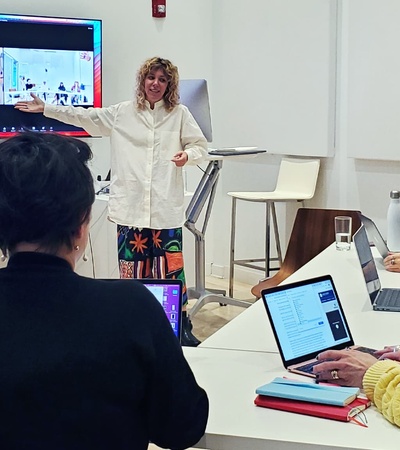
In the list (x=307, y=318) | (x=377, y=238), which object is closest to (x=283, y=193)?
(x=377, y=238)

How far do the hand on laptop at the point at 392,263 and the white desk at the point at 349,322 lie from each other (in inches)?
1.5

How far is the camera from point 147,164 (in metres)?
3.84

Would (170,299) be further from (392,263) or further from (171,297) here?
(392,263)

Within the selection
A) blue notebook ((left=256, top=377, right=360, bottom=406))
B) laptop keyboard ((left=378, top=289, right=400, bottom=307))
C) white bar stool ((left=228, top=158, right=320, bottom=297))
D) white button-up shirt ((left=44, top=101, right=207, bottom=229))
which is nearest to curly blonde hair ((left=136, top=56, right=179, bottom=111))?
white button-up shirt ((left=44, top=101, right=207, bottom=229))

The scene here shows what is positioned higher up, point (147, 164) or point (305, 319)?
point (147, 164)

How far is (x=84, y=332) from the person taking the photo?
3.89 feet

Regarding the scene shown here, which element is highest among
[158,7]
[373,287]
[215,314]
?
[158,7]

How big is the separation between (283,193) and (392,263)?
2195 mm

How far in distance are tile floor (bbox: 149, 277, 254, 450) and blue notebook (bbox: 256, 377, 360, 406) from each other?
272 cm

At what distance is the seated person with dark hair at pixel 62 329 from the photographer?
117 centimetres

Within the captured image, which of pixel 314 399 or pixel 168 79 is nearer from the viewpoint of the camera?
pixel 314 399

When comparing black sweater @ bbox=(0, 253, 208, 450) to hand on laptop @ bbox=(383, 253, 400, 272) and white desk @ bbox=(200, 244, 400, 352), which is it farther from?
hand on laptop @ bbox=(383, 253, 400, 272)

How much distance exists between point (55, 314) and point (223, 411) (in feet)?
1.74

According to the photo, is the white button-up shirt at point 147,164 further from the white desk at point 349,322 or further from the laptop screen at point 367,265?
the laptop screen at point 367,265
